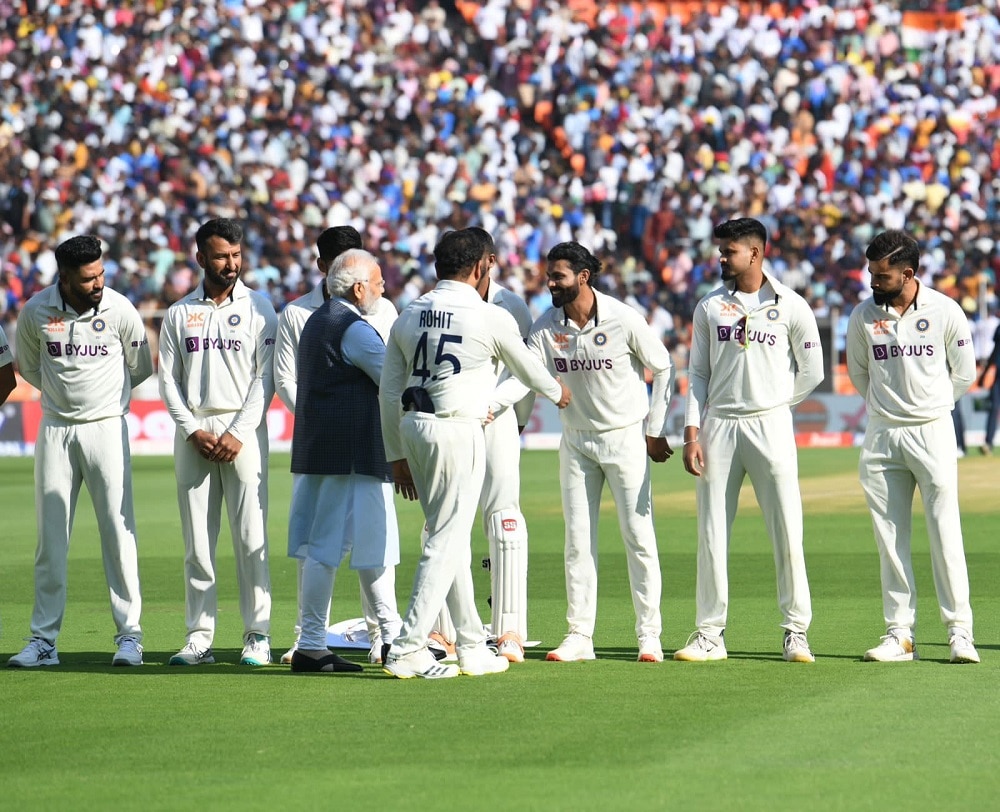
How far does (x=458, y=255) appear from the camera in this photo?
8.41m

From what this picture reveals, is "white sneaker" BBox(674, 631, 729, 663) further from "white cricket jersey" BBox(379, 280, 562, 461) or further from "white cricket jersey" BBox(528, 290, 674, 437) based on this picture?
"white cricket jersey" BBox(379, 280, 562, 461)

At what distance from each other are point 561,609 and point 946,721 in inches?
186

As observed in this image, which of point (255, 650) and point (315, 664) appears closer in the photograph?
point (315, 664)

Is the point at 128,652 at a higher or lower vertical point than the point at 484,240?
lower

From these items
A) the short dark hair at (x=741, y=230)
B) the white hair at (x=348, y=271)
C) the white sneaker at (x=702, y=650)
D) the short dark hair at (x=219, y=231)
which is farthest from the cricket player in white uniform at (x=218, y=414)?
the short dark hair at (x=741, y=230)

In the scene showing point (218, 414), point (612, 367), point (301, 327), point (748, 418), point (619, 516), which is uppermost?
point (301, 327)

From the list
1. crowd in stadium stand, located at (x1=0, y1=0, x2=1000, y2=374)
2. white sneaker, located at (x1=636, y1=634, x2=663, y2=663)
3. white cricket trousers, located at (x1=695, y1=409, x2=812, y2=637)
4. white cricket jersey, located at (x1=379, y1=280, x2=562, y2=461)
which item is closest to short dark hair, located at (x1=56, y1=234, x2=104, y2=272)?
white cricket jersey, located at (x1=379, y1=280, x2=562, y2=461)

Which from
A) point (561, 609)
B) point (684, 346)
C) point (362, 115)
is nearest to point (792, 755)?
point (561, 609)

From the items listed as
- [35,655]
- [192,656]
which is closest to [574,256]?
[192,656]

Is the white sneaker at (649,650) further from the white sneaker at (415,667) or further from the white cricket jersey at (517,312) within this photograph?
the white cricket jersey at (517,312)

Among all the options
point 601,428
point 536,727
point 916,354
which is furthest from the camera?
point 601,428

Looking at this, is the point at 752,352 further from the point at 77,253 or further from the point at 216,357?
the point at 77,253

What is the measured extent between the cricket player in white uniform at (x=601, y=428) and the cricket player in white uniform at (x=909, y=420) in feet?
3.95

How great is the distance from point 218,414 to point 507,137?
27.3 m
